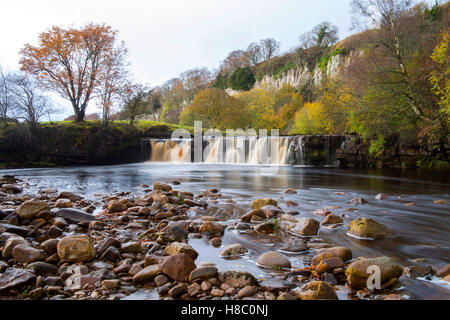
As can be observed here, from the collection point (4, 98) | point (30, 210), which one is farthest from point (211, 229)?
point (4, 98)

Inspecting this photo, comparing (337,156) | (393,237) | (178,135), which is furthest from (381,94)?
(178,135)

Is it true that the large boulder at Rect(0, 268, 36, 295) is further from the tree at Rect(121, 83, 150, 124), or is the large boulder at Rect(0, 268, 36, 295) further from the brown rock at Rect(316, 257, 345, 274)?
the tree at Rect(121, 83, 150, 124)

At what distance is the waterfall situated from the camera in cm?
2464

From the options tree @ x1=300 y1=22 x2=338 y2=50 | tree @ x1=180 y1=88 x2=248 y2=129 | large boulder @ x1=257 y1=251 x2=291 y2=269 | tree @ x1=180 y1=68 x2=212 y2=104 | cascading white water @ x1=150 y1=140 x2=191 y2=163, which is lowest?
large boulder @ x1=257 y1=251 x2=291 y2=269

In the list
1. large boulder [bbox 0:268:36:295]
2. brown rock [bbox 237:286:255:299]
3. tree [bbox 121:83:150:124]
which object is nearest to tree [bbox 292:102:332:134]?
tree [bbox 121:83:150:124]

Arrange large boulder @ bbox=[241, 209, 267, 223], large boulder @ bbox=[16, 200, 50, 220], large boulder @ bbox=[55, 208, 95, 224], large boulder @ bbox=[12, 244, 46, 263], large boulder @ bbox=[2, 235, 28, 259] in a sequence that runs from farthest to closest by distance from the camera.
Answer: large boulder @ bbox=[241, 209, 267, 223] < large boulder @ bbox=[55, 208, 95, 224] < large boulder @ bbox=[16, 200, 50, 220] < large boulder @ bbox=[2, 235, 28, 259] < large boulder @ bbox=[12, 244, 46, 263]

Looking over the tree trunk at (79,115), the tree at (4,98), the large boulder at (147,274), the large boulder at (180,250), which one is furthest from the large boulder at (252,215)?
the tree trunk at (79,115)

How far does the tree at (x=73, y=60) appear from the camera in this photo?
27828 mm

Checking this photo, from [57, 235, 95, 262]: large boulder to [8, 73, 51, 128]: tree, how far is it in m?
25.1

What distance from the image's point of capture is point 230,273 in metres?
3.11

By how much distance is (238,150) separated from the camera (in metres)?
26.7

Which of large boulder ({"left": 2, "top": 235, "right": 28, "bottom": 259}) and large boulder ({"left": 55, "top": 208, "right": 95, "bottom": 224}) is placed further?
large boulder ({"left": 55, "top": 208, "right": 95, "bottom": 224})

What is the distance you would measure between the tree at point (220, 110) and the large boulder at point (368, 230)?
125 ft
